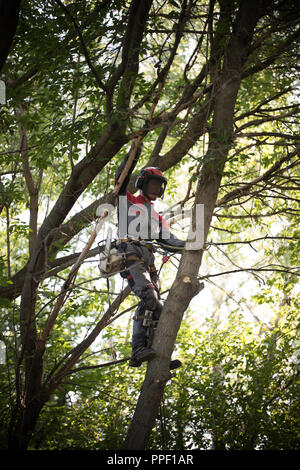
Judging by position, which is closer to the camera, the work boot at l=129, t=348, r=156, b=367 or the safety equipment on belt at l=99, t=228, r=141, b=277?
the work boot at l=129, t=348, r=156, b=367

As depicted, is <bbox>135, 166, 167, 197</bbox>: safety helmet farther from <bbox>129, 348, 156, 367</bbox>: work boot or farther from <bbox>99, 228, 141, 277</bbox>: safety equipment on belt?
<bbox>129, 348, 156, 367</bbox>: work boot

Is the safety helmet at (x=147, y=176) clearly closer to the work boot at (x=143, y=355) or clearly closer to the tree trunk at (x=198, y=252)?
the tree trunk at (x=198, y=252)

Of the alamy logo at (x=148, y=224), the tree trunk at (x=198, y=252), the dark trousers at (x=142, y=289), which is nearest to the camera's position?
the tree trunk at (x=198, y=252)

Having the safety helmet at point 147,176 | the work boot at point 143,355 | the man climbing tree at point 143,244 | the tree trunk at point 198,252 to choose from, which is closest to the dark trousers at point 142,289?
the man climbing tree at point 143,244

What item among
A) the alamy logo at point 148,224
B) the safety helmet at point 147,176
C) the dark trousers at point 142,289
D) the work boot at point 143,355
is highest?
the safety helmet at point 147,176

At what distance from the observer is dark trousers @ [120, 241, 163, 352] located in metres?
4.24

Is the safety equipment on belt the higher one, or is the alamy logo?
the alamy logo

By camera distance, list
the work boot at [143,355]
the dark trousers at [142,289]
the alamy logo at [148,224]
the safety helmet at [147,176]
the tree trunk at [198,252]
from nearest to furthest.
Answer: the tree trunk at [198,252] → the work boot at [143,355] → the dark trousers at [142,289] → the alamy logo at [148,224] → the safety helmet at [147,176]

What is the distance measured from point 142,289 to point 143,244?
500 mm

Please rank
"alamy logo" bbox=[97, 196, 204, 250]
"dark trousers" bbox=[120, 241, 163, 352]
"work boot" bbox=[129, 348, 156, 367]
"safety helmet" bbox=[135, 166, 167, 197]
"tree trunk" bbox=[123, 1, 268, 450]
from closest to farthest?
"tree trunk" bbox=[123, 1, 268, 450]
"work boot" bbox=[129, 348, 156, 367]
"dark trousers" bbox=[120, 241, 163, 352]
"alamy logo" bbox=[97, 196, 204, 250]
"safety helmet" bbox=[135, 166, 167, 197]

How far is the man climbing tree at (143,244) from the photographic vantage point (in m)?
4.29

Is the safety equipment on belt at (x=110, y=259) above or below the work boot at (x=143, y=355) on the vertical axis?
above

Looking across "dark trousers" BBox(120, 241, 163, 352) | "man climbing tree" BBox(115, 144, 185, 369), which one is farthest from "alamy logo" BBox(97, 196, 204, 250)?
"dark trousers" BBox(120, 241, 163, 352)

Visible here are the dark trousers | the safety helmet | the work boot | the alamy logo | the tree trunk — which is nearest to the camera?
the tree trunk
